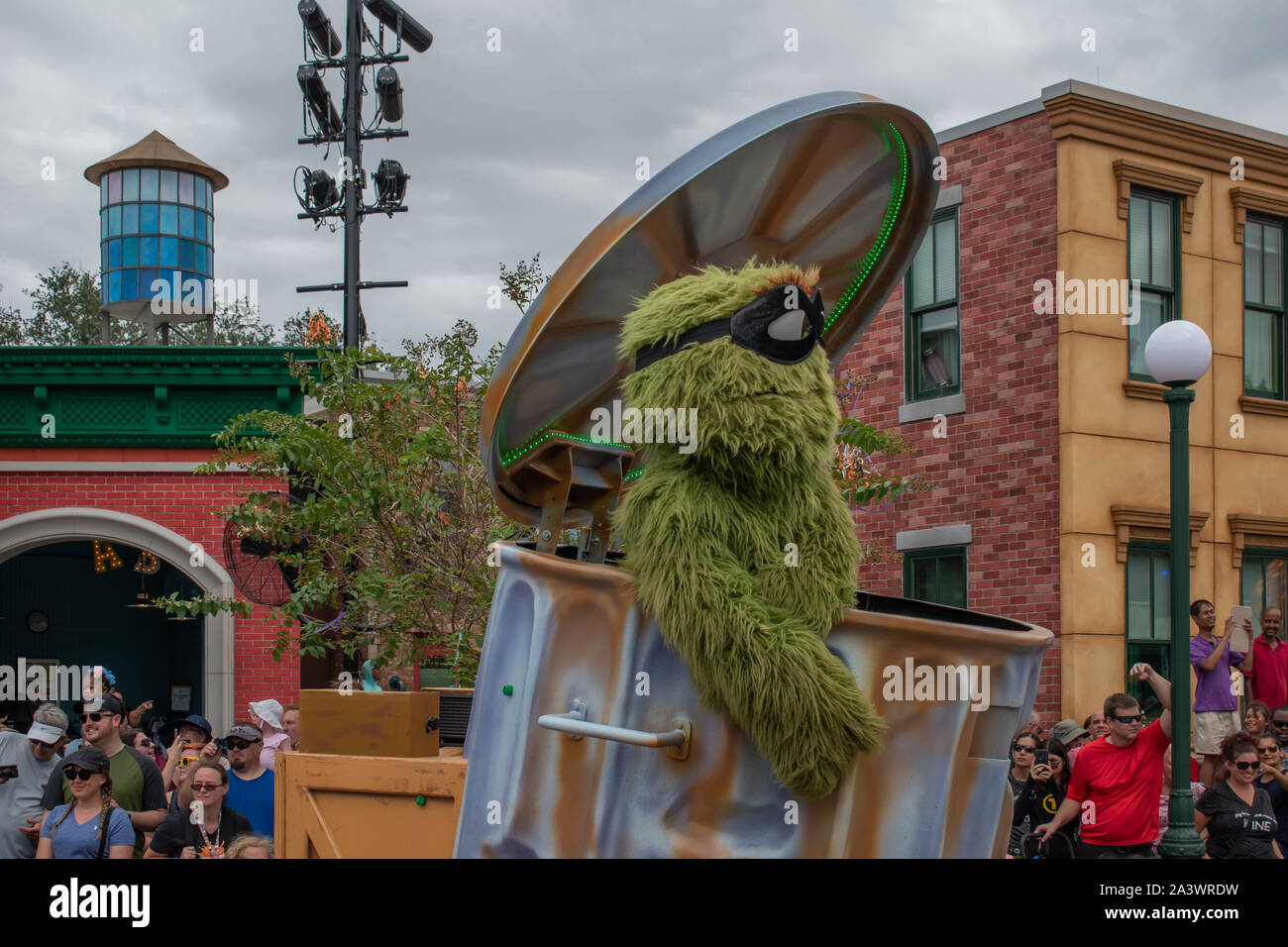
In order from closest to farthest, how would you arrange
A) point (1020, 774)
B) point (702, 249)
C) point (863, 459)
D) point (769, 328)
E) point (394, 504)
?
point (769, 328) < point (702, 249) < point (1020, 774) < point (394, 504) < point (863, 459)

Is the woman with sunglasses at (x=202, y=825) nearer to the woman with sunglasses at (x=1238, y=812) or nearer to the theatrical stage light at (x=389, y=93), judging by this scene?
the woman with sunglasses at (x=1238, y=812)

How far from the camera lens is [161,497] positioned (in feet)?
50.9

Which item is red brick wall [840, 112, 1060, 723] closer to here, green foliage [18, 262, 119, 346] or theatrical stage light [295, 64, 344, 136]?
theatrical stage light [295, 64, 344, 136]

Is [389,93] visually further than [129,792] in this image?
Yes

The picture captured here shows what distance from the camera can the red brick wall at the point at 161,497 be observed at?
15367 mm

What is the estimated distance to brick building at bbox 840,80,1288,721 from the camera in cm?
1241

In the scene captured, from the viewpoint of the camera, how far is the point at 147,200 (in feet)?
76.4

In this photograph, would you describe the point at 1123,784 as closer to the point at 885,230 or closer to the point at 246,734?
the point at 885,230

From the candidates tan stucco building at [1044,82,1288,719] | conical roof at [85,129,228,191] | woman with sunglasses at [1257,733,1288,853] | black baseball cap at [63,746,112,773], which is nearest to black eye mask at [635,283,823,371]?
black baseball cap at [63,746,112,773]

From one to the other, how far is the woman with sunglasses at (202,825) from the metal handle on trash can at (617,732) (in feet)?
12.5

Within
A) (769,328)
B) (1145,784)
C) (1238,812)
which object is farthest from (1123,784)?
(769,328)

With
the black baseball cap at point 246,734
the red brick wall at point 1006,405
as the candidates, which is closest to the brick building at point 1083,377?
the red brick wall at point 1006,405

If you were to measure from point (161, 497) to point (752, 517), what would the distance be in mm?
13191
